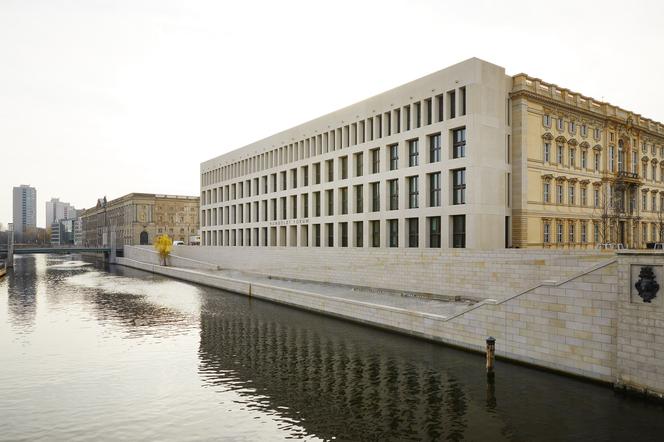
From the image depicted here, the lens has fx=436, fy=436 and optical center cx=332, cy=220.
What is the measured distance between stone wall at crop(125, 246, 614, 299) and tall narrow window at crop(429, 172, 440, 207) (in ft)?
22.9

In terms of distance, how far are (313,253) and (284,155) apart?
73.5 ft

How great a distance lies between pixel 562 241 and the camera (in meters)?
42.8

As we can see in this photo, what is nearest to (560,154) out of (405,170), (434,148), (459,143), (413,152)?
(459,143)

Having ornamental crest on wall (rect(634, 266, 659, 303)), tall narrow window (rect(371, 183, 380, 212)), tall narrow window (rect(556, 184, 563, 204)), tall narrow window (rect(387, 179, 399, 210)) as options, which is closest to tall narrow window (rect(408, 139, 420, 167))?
tall narrow window (rect(387, 179, 399, 210))

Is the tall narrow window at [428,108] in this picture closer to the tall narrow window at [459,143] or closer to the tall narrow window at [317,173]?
the tall narrow window at [459,143]

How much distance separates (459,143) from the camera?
128 ft

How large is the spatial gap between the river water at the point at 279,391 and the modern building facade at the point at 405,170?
55.3 feet

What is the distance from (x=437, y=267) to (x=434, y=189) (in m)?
10.2

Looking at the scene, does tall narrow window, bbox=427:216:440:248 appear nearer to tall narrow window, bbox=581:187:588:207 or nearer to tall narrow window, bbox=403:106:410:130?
tall narrow window, bbox=403:106:410:130

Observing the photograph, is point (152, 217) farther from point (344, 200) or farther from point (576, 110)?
point (576, 110)

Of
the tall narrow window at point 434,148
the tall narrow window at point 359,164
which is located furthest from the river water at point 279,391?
the tall narrow window at point 359,164

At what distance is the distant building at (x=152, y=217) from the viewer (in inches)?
5162

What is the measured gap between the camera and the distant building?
131125mm

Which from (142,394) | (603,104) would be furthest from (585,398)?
(603,104)
